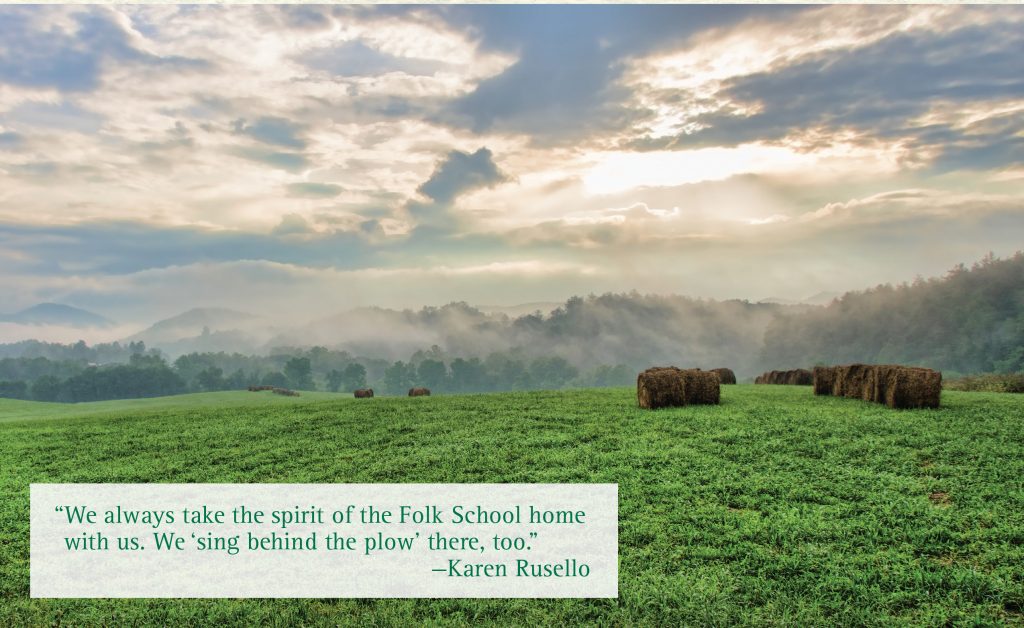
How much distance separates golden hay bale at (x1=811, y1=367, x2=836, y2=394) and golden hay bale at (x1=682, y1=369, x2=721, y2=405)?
3.87m

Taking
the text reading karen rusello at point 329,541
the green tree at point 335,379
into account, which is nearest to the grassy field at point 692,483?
the text reading karen rusello at point 329,541

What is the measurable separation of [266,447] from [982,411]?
15.6 metres

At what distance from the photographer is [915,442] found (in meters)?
10.4

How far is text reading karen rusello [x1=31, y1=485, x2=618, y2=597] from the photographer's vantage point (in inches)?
263

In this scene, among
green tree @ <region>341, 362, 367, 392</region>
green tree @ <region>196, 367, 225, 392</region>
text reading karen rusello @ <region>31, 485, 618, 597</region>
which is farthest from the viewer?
green tree @ <region>341, 362, 367, 392</region>

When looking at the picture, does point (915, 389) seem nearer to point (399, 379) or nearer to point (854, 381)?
point (854, 381)

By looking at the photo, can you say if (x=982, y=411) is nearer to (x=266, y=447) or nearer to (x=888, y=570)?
(x=888, y=570)

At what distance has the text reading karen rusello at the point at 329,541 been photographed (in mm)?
6680

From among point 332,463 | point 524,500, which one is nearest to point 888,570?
point 524,500

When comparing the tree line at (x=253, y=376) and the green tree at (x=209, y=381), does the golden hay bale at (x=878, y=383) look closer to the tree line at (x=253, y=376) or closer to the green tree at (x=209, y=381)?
the tree line at (x=253, y=376)

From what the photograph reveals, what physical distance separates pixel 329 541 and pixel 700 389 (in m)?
10.8

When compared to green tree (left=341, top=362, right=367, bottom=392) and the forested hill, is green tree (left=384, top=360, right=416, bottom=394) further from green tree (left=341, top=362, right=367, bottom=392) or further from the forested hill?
the forested hill

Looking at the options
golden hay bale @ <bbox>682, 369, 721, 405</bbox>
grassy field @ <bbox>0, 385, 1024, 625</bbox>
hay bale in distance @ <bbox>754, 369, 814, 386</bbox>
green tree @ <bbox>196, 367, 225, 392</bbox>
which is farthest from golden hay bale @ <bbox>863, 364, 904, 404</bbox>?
green tree @ <bbox>196, 367, 225, 392</bbox>

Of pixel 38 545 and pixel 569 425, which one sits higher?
pixel 569 425
